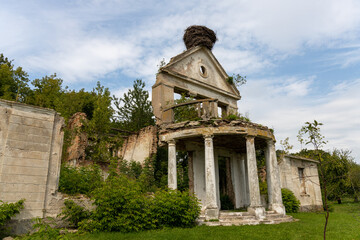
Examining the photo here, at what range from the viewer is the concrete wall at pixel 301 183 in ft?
57.3

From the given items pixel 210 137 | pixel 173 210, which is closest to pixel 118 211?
pixel 173 210

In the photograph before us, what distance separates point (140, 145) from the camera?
57.7 feet

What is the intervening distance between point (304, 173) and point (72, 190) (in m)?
16.3

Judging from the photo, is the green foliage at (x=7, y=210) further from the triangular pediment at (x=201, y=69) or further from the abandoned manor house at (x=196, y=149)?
the triangular pediment at (x=201, y=69)

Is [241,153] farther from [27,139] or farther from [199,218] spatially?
[27,139]

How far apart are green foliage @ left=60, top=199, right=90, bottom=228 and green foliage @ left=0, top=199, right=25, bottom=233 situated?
133 centimetres

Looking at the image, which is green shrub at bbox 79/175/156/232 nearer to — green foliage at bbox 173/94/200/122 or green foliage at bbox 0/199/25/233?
green foliage at bbox 0/199/25/233

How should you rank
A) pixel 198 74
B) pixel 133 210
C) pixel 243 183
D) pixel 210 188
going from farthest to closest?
pixel 198 74
pixel 243 183
pixel 210 188
pixel 133 210

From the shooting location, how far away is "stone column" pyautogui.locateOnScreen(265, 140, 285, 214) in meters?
11.7

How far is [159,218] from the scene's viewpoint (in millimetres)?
9141

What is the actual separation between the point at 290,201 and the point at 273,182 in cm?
523

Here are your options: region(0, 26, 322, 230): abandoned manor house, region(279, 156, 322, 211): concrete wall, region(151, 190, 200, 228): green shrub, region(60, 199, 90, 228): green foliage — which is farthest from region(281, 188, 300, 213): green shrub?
region(60, 199, 90, 228): green foliage

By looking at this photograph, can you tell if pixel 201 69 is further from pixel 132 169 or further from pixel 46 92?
pixel 46 92

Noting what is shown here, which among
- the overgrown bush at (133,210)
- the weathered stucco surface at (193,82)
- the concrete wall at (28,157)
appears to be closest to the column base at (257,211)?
the overgrown bush at (133,210)
